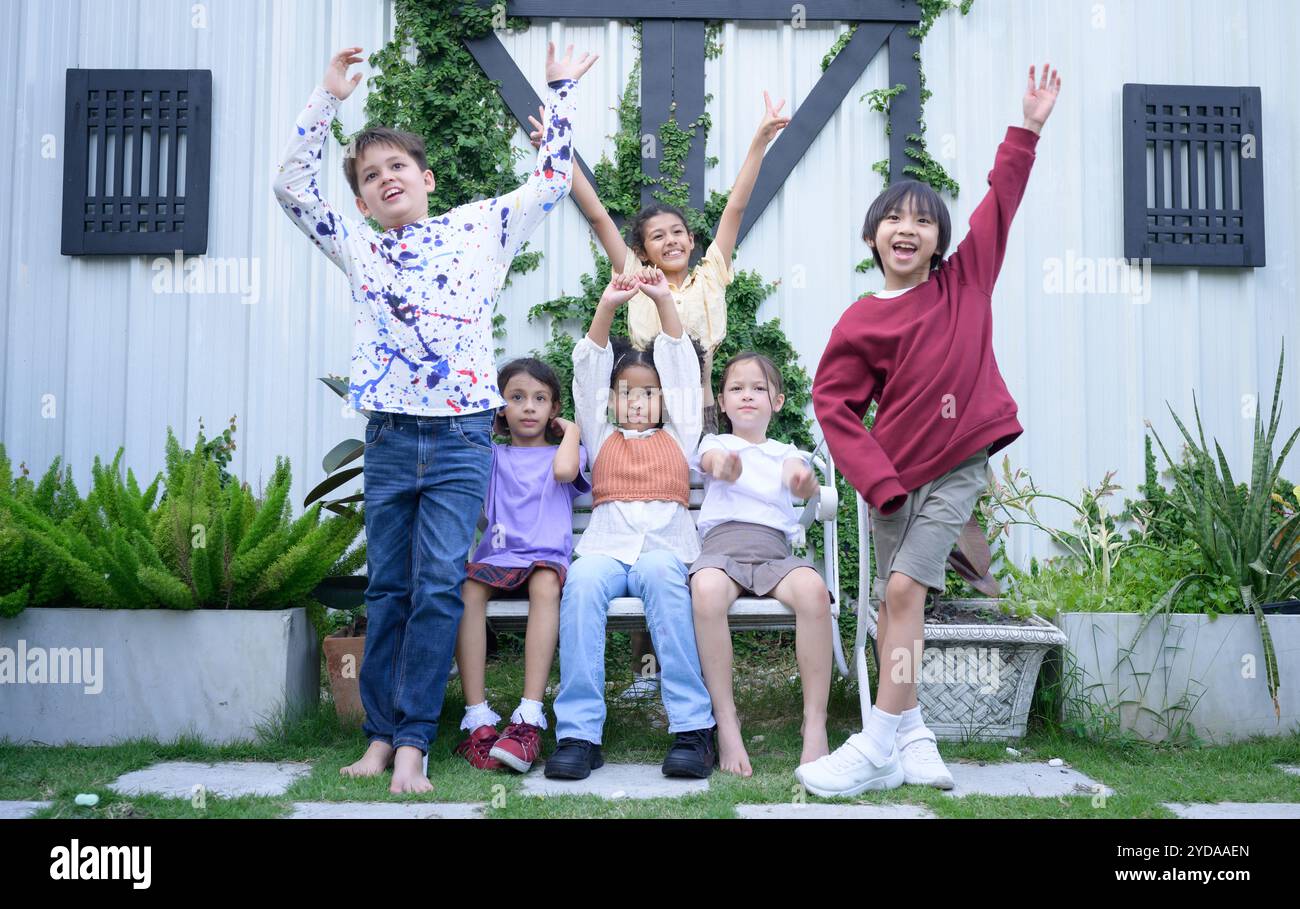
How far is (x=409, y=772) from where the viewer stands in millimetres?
2695

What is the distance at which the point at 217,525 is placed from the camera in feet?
10.6

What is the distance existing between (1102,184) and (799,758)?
10.8ft

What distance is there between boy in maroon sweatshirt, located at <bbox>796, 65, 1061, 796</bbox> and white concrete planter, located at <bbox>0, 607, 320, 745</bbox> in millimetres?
1630

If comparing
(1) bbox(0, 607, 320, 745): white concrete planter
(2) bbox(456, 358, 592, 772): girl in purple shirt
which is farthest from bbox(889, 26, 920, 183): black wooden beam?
(1) bbox(0, 607, 320, 745): white concrete planter

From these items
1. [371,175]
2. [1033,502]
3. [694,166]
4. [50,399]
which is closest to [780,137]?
[694,166]

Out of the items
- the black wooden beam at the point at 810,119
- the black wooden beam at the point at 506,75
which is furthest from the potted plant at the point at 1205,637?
the black wooden beam at the point at 506,75

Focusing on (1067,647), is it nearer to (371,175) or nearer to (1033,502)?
(1033,502)

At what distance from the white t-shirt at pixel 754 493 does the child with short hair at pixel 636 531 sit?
0.08 meters

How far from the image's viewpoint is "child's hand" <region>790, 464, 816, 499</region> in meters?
3.20

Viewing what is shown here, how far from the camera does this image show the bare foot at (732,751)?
2895 mm

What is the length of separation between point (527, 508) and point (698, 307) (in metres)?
0.99

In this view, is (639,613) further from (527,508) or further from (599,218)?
(599,218)

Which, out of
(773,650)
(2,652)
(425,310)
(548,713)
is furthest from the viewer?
(773,650)

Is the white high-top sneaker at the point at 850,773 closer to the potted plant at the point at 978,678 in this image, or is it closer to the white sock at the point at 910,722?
the white sock at the point at 910,722
